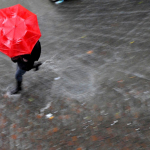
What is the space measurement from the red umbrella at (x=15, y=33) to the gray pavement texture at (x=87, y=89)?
1484mm

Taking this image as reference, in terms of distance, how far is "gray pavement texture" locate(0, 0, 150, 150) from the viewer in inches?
133

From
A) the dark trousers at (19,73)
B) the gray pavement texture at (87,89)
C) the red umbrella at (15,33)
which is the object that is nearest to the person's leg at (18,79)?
the dark trousers at (19,73)

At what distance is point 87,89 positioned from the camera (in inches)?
164

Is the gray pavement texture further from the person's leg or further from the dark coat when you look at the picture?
the dark coat

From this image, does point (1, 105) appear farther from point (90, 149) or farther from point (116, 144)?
point (116, 144)

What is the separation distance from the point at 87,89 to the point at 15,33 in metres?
1.99

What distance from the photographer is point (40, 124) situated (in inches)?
143

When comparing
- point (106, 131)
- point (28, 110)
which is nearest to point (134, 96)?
point (106, 131)

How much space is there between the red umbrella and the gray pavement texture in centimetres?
148

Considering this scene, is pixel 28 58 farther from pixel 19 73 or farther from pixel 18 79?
pixel 18 79

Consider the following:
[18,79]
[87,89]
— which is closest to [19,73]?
[18,79]

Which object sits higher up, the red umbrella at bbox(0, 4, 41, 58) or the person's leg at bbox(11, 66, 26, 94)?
the red umbrella at bbox(0, 4, 41, 58)

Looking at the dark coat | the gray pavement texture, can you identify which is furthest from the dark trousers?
the gray pavement texture

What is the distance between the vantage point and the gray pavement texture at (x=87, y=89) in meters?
3.37
